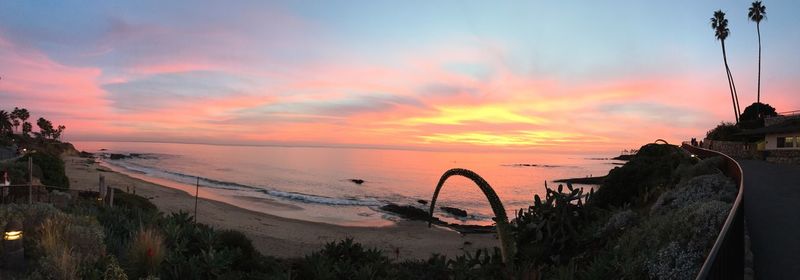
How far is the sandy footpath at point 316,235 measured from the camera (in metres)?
25.3

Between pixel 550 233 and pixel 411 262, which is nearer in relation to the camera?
pixel 411 262

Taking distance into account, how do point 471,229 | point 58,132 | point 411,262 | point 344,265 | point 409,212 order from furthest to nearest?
point 58,132 → point 409,212 → point 471,229 → point 411,262 → point 344,265

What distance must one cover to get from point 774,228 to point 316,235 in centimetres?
2426

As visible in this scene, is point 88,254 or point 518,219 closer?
point 88,254

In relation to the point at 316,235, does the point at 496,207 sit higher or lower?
higher

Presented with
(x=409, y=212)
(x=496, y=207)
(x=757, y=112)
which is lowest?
(x=409, y=212)

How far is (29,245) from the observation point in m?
9.03

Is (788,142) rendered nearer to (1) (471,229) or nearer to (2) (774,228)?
(1) (471,229)

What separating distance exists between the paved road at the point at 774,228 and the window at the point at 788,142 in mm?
26289

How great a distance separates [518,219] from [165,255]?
8816 mm

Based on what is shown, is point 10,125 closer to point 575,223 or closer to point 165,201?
point 165,201

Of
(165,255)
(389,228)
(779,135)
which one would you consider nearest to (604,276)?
(165,255)

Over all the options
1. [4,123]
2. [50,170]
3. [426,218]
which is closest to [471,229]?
[426,218]

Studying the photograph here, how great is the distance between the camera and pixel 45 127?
13650 cm
